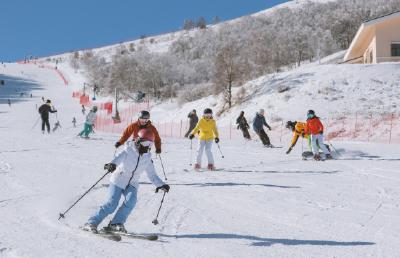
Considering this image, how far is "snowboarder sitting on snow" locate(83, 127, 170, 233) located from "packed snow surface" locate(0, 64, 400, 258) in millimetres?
275

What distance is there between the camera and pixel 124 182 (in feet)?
21.3

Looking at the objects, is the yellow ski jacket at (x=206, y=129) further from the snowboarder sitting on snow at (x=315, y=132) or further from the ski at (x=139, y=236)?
the ski at (x=139, y=236)

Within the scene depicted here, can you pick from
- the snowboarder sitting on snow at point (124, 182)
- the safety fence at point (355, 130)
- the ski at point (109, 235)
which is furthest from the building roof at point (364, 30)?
the ski at point (109, 235)

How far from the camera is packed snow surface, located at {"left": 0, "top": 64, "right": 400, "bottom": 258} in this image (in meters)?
5.91

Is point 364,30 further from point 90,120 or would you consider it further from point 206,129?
point 206,129

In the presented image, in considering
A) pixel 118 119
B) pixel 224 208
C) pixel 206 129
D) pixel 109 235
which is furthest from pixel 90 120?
pixel 118 119

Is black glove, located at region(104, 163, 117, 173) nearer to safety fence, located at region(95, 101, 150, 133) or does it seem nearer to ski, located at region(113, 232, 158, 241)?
ski, located at region(113, 232, 158, 241)

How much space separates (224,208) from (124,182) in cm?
238

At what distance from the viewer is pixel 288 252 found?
583cm

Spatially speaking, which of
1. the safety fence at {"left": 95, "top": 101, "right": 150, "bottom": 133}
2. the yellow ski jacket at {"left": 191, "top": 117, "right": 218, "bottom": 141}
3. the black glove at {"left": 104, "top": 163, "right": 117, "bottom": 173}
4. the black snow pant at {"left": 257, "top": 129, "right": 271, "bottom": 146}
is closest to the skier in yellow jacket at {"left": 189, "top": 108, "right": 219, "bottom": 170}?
the yellow ski jacket at {"left": 191, "top": 117, "right": 218, "bottom": 141}

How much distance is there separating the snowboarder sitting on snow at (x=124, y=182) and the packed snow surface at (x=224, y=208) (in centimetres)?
27

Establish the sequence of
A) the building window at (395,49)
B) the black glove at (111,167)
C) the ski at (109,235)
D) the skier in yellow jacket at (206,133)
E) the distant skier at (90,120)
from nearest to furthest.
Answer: the ski at (109,235), the black glove at (111,167), the skier in yellow jacket at (206,133), the distant skier at (90,120), the building window at (395,49)

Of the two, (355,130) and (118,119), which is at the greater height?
(118,119)

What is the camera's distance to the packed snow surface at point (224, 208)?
5.91m
